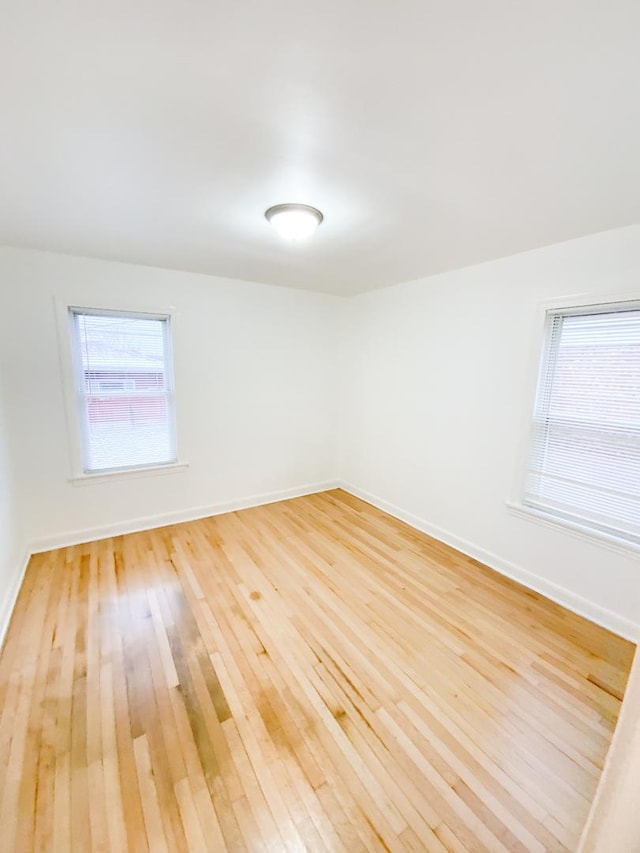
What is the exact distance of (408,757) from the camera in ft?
4.76

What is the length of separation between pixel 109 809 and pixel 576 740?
1.89 metres

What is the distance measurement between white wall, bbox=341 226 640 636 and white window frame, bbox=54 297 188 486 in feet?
6.75

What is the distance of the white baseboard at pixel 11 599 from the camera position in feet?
6.85

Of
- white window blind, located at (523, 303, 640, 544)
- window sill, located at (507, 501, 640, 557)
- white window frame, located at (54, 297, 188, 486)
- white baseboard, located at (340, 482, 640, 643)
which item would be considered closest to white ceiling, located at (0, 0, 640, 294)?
white window blind, located at (523, 303, 640, 544)

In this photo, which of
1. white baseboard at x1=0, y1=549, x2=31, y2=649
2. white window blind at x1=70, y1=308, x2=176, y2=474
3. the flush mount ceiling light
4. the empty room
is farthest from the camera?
white window blind at x1=70, y1=308, x2=176, y2=474

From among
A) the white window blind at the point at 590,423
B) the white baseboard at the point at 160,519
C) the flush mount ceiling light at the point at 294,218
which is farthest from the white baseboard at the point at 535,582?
the flush mount ceiling light at the point at 294,218

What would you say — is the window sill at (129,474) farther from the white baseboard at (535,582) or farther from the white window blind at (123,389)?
the white baseboard at (535,582)

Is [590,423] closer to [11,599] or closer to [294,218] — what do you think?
[294,218]

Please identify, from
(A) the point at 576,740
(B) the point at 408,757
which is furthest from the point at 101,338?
(A) the point at 576,740

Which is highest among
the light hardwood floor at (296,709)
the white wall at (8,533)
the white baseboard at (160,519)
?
the white wall at (8,533)

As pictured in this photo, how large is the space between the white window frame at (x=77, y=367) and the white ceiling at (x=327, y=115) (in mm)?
790

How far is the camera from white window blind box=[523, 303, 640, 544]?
83.4 inches

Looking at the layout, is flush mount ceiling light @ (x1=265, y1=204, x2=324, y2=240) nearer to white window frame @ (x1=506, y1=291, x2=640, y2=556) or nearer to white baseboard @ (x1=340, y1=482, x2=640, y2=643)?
white window frame @ (x1=506, y1=291, x2=640, y2=556)

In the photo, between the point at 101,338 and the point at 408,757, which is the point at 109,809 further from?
the point at 101,338
